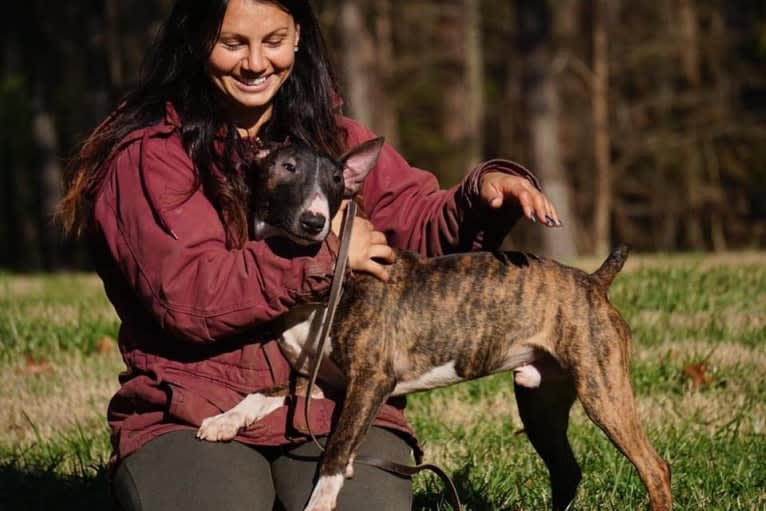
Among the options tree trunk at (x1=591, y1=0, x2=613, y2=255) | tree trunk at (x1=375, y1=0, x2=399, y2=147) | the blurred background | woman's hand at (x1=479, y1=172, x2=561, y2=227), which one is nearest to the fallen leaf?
woman's hand at (x1=479, y1=172, x2=561, y2=227)

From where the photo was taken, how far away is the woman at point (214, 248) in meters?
3.53

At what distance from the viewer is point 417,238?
426cm

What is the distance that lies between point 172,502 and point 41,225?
88.1 feet

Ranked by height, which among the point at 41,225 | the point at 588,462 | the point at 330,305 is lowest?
the point at 41,225

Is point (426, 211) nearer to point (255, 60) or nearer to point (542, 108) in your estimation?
point (255, 60)

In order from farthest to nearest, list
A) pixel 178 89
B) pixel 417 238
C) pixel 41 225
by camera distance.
Answer: 1. pixel 41 225
2. pixel 417 238
3. pixel 178 89

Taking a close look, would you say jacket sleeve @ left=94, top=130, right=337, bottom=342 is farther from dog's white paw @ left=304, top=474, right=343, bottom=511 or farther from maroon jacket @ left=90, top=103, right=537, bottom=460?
dog's white paw @ left=304, top=474, right=343, bottom=511

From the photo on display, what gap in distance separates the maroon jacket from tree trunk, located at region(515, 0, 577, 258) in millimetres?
12602

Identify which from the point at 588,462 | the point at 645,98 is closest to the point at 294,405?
the point at 588,462

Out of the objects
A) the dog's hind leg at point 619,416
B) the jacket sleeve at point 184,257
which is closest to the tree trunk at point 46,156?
the jacket sleeve at point 184,257

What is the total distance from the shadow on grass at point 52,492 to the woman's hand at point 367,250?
1571 millimetres

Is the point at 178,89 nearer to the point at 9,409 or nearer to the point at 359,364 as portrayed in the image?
the point at 359,364

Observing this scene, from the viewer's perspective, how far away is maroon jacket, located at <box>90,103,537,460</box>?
11.5 ft

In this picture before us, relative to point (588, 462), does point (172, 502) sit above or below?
above
